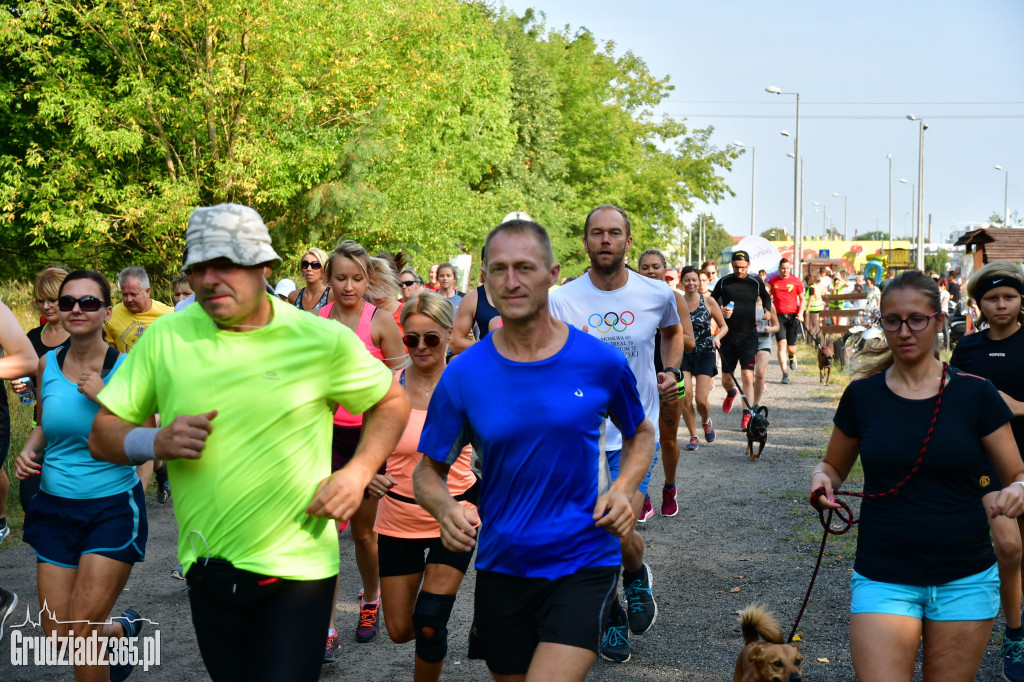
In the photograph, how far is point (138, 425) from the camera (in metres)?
3.44

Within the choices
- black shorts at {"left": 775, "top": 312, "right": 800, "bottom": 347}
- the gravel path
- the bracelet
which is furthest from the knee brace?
black shorts at {"left": 775, "top": 312, "right": 800, "bottom": 347}

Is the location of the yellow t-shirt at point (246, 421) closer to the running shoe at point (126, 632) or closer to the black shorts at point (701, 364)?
the running shoe at point (126, 632)

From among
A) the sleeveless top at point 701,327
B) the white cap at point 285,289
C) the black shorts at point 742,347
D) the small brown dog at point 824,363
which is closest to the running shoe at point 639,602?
the sleeveless top at point 701,327

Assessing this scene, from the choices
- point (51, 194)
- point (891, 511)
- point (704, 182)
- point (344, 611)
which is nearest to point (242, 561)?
point (891, 511)

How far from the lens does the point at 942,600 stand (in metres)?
3.87

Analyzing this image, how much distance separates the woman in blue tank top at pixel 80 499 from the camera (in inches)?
190

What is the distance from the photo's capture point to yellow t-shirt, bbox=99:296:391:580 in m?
3.32

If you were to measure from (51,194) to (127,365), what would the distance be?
22578 mm

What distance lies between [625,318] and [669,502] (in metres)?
3.63

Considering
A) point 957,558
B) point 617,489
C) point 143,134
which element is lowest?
point 957,558

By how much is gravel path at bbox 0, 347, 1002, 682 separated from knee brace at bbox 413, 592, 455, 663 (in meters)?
1.14

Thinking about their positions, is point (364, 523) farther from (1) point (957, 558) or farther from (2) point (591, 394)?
(1) point (957, 558)

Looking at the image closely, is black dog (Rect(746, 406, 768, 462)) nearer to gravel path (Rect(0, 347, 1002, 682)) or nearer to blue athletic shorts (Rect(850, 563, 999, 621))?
gravel path (Rect(0, 347, 1002, 682))

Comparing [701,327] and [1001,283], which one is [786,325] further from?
[1001,283]
